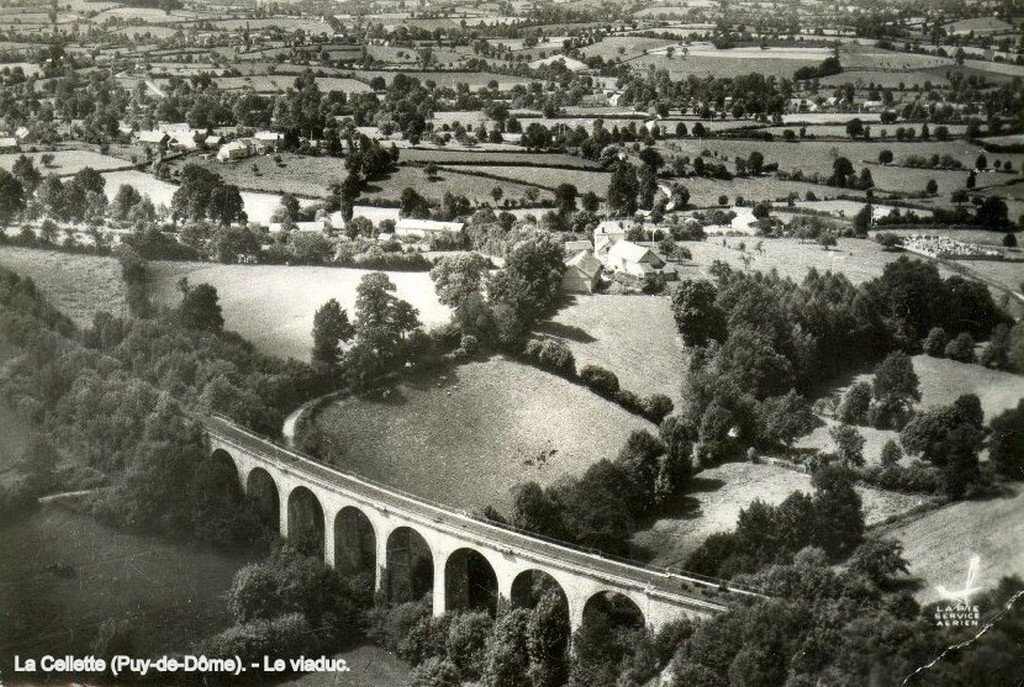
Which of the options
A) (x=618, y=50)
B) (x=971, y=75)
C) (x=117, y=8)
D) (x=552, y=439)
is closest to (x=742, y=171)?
(x=618, y=50)

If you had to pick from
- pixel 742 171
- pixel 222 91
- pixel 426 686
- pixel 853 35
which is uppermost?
pixel 853 35

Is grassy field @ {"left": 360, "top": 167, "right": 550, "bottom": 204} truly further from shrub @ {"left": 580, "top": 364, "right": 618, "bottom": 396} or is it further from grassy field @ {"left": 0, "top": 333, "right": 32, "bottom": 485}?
grassy field @ {"left": 0, "top": 333, "right": 32, "bottom": 485}

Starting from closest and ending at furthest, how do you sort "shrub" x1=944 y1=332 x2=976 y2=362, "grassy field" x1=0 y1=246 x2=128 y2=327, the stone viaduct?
the stone viaduct → "shrub" x1=944 y1=332 x2=976 y2=362 → "grassy field" x1=0 y1=246 x2=128 y2=327

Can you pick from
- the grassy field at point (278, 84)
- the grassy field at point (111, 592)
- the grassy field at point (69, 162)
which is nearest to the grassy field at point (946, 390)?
the grassy field at point (111, 592)

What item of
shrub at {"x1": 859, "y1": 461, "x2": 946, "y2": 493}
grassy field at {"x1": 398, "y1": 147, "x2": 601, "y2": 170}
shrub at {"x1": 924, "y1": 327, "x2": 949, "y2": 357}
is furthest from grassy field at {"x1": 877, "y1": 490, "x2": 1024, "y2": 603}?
grassy field at {"x1": 398, "y1": 147, "x2": 601, "y2": 170}

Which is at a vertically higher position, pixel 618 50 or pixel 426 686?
pixel 618 50

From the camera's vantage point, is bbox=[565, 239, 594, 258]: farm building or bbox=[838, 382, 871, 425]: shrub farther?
bbox=[565, 239, 594, 258]: farm building

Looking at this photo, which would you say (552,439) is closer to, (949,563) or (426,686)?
(426,686)
